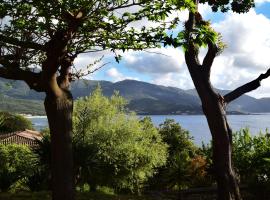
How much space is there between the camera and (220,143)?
53.0 ft

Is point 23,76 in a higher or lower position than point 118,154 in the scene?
higher

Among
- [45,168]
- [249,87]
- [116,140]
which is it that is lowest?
[45,168]

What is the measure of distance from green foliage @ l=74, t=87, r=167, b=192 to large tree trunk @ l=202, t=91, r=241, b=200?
19.3 m

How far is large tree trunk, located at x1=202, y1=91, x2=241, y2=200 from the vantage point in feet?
52.2

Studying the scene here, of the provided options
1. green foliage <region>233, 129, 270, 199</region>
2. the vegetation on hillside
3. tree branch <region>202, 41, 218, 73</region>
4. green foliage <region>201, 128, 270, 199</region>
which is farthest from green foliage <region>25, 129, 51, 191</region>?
green foliage <region>233, 129, 270, 199</region>

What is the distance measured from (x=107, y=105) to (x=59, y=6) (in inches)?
1300

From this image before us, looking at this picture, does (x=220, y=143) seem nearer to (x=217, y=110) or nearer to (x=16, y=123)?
(x=217, y=110)

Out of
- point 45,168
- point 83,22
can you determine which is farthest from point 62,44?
point 45,168

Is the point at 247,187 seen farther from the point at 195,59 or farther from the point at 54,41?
the point at 54,41

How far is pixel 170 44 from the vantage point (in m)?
8.36

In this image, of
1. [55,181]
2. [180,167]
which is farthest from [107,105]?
[55,181]

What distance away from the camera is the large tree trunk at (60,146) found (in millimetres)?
10219

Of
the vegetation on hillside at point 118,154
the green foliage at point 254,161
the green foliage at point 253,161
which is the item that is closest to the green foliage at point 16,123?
the vegetation on hillside at point 118,154

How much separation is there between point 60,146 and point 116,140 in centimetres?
2877
